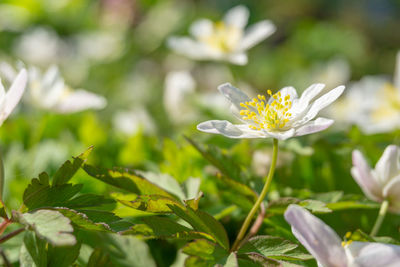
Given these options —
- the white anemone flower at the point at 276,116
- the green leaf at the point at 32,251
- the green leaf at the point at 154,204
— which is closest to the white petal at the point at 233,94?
the white anemone flower at the point at 276,116

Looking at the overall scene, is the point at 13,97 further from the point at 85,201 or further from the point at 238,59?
the point at 238,59

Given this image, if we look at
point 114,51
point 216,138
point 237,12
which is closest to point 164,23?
point 114,51

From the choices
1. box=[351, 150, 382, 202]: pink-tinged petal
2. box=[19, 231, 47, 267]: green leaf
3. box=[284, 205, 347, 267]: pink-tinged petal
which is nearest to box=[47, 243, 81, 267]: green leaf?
box=[19, 231, 47, 267]: green leaf

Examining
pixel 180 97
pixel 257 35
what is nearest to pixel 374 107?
pixel 257 35

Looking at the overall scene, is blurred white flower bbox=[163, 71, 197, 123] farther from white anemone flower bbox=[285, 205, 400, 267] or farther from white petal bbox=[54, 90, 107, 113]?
white anemone flower bbox=[285, 205, 400, 267]

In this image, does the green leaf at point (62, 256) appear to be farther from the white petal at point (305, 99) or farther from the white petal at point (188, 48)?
the white petal at point (188, 48)

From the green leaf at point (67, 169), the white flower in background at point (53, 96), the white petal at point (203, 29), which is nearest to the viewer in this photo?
the green leaf at point (67, 169)
